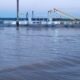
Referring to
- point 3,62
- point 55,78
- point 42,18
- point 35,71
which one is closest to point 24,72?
point 35,71

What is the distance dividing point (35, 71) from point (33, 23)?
81028 millimetres

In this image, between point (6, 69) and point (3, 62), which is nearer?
point (6, 69)

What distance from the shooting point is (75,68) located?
1359cm

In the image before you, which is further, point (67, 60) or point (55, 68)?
point (67, 60)

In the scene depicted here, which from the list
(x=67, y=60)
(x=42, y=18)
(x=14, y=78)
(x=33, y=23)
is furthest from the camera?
(x=42, y=18)

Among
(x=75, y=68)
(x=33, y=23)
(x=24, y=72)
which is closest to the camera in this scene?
(x=24, y=72)

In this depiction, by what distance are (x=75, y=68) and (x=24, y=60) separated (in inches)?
125

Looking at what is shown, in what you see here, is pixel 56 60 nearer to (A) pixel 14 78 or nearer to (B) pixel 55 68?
(B) pixel 55 68

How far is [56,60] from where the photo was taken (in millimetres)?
16062

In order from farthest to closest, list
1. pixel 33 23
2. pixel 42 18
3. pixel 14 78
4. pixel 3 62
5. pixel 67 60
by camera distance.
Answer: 1. pixel 42 18
2. pixel 33 23
3. pixel 67 60
4. pixel 3 62
5. pixel 14 78

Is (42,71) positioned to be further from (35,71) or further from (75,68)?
(75,68)

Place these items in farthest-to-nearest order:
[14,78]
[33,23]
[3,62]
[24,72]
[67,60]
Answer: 1. [33,23]
2. [67,60]
3. [3,62]
4. [24,72]
5. [14,78]

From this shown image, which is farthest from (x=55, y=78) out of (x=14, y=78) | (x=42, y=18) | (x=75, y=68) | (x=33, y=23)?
(x=42, y=18)

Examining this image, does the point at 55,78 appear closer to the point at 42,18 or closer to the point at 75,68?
the point at 75,68
